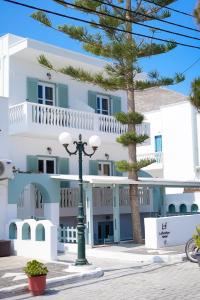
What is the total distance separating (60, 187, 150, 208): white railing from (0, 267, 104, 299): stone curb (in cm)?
677

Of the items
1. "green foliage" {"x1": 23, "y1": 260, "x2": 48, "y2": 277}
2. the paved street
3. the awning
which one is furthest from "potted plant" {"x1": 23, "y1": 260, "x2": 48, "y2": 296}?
the awning

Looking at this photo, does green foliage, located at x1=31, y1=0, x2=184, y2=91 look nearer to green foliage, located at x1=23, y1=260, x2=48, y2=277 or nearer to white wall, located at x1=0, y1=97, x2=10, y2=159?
white wall, located at x1=0, y1=97, x2=10, y2=159

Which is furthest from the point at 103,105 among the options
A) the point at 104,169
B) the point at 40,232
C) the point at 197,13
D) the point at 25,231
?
the point at 40,232

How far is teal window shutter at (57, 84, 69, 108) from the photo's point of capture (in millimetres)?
20031

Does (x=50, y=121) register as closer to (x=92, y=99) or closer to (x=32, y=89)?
(x=32, y=89)

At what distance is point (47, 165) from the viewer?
1923cm

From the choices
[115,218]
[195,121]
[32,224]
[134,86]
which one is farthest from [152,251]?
[195,121]

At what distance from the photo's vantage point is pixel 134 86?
17.2 m

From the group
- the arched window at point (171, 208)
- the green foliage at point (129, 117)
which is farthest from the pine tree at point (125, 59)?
the arched window at point (171, 208)

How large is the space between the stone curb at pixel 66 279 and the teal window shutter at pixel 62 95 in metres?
10.1

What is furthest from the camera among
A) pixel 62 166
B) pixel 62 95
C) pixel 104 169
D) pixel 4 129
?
pixel 104 169

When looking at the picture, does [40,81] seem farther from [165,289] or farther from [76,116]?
[165,289]

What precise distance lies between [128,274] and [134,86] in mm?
8049

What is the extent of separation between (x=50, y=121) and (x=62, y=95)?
2337 millimetres
